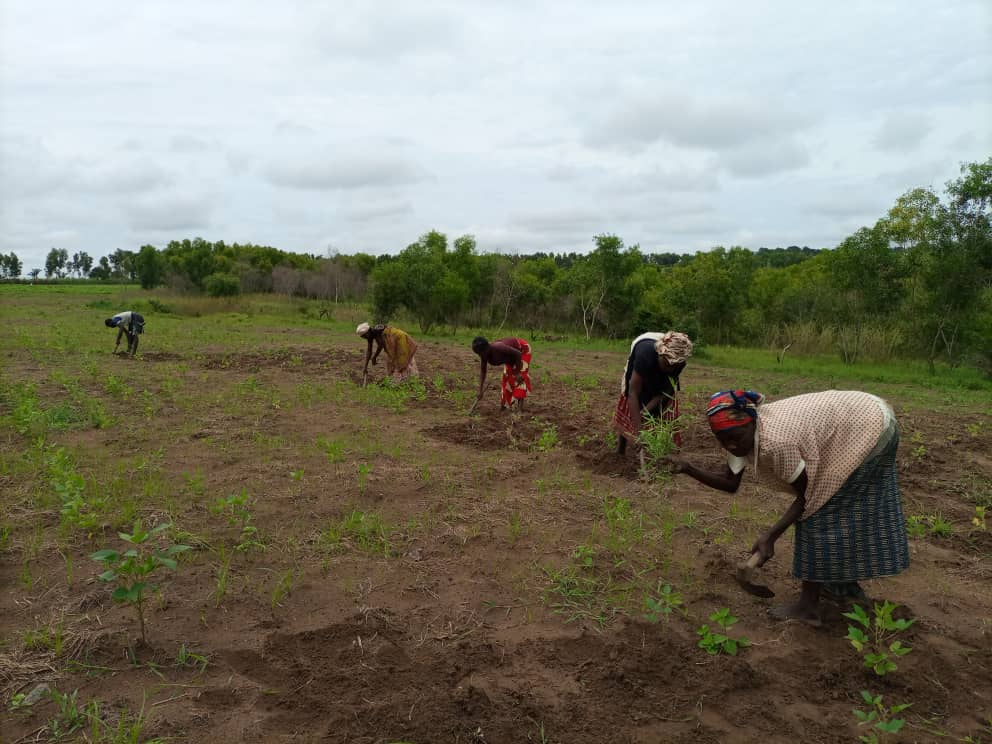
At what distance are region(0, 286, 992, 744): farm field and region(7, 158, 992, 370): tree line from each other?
27.6 feet

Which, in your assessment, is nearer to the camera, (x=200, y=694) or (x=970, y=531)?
(x=200, y=694)

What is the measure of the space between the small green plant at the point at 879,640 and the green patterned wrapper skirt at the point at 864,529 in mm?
206

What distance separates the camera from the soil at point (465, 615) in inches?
102

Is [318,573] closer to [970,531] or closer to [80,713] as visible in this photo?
[80,713]

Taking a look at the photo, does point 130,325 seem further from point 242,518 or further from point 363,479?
point 242,518

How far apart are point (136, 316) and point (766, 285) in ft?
69.7

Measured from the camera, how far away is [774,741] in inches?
97.8

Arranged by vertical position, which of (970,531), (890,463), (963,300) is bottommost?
(970,531)

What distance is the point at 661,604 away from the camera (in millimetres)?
3336

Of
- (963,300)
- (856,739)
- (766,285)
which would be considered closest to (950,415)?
(963,300)

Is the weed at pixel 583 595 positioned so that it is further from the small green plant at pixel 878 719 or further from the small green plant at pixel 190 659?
the small green plant at pixel 190 659

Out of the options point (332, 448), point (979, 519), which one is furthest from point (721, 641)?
point (332, 448)

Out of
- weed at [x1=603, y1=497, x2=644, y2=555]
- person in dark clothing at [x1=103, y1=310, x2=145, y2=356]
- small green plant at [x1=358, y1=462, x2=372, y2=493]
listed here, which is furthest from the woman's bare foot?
person in dark clothing at [x1=103, y1=310, x2=145, y2=356]

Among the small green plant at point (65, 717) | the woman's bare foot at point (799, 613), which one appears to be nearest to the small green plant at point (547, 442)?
the woman's bare foot at point (799, 613)
